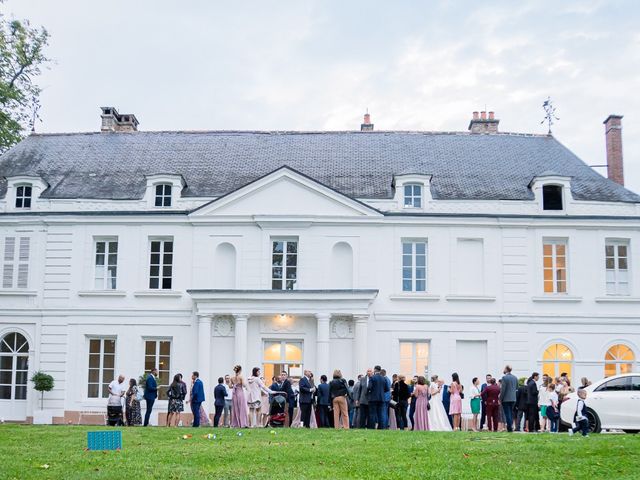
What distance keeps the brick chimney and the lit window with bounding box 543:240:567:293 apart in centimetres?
815

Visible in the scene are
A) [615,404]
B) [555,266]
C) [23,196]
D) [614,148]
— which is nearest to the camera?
[615,404]

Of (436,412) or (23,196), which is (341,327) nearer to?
(436,412)

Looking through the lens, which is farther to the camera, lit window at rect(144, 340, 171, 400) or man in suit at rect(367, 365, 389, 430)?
lit window at rect(144, 340, 171, 400)

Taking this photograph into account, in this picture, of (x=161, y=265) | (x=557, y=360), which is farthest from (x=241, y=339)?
(x=557, y=360)

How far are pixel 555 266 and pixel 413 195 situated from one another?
18.0ft

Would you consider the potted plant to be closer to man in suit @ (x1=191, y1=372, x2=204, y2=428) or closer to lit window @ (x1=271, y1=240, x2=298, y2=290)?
man in suit @ (x1=191, y1=372, x2=204, y2=428)

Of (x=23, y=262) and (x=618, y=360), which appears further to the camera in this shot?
(x=23, y=262)

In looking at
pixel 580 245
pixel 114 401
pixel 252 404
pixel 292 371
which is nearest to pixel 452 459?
pixel 252 404

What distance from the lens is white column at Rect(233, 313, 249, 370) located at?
30.0 m

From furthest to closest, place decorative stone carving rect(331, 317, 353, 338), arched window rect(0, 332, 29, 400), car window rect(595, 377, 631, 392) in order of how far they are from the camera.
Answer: arched window rect(0, 332, 29, 400) < decorative stone carving rect(331, 317, 353, 338) < car window rect(595, 377, 631, 392)

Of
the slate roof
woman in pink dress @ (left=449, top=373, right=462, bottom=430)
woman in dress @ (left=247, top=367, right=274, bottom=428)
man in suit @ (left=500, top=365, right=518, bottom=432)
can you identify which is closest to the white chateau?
the slate roof

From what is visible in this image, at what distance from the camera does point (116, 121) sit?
38750 millimetres

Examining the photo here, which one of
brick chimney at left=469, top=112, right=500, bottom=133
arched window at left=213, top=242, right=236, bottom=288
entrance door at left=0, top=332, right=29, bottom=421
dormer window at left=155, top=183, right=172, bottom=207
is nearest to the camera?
entrance door at left=0, top=332, right=29, bottom=421

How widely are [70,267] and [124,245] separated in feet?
6.67
